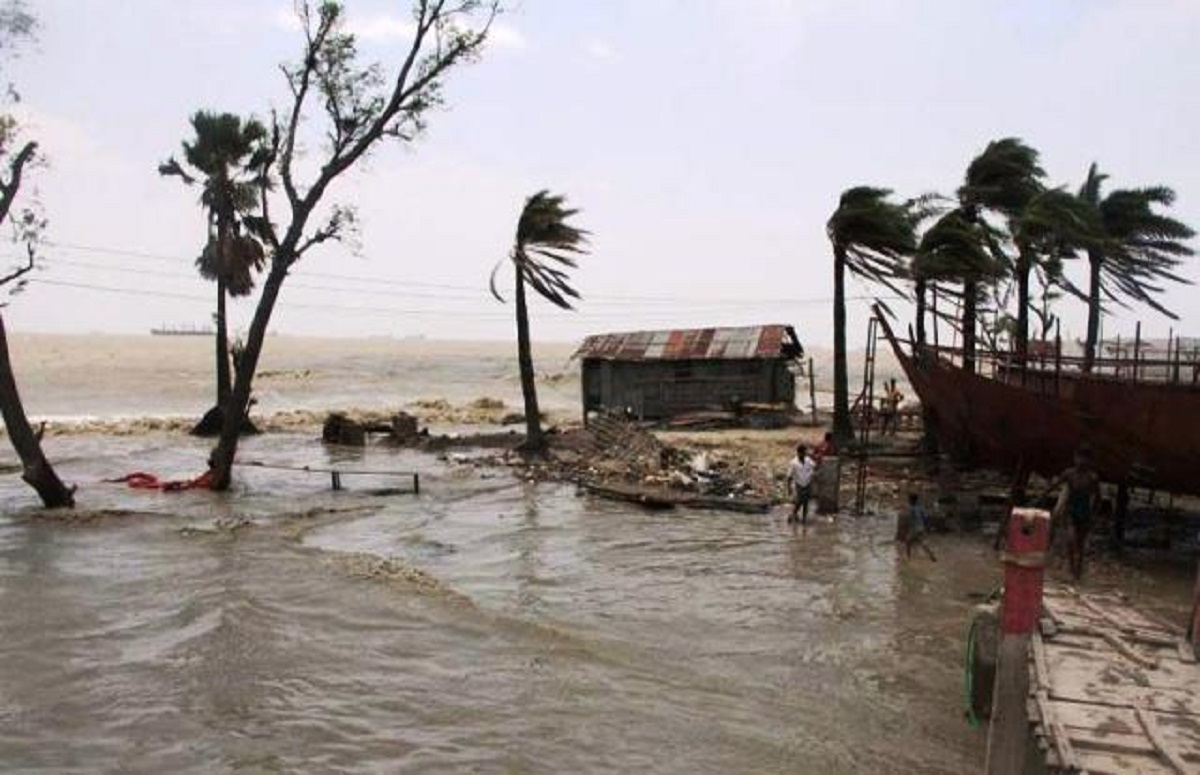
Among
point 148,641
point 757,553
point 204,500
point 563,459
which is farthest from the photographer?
point 563,459

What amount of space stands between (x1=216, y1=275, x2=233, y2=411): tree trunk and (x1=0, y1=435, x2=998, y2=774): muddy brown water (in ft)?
51.2

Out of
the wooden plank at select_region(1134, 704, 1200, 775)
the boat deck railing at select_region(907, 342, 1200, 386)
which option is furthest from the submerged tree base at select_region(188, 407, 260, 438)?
the wooden plank at select_region(1134, 704, 1200, 775)

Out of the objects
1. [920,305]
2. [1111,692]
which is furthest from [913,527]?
[920,305]

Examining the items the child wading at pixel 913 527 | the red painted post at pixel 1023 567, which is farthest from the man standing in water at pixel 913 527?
the red painted post at pixel 1023 567

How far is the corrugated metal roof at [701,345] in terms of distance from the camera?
36.6 metres

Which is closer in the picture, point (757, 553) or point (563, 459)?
point (757, 553)

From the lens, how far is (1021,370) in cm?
1967

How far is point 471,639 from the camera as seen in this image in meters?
12.3

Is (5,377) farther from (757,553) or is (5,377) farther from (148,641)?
(757,553)

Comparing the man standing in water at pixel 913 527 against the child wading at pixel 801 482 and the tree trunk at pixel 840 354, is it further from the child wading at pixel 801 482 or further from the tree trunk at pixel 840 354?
the tree trunk at pixel 840 354

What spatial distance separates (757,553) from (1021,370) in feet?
21.8

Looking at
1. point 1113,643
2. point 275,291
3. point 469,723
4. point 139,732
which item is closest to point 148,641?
point 139,732

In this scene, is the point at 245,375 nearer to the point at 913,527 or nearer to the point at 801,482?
the point at 801,482

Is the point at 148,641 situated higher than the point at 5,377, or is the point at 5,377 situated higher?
the point at 5,377
